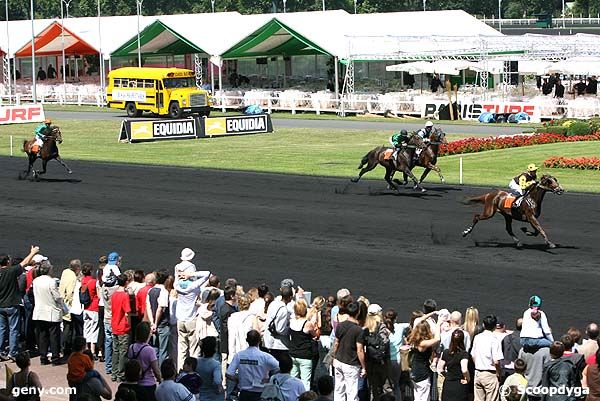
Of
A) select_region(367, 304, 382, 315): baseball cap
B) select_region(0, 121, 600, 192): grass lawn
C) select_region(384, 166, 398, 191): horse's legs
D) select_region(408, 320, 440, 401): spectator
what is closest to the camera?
select_region(408, 320, 440, 401): spectator

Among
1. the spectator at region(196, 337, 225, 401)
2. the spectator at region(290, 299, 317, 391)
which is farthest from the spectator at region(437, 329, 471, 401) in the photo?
the spectator at region(196, 337, 225, 401)

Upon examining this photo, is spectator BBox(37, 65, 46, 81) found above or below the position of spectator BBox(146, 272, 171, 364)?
above

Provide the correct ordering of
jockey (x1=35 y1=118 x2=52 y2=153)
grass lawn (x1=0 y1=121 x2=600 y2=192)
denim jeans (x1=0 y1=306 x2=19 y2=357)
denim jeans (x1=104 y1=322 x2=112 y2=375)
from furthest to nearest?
grass lawn (x1=0 y1=121 x2=600 y2=192)
jockey (x1=35 y1=118 x2=52 y2=153)
denim jeans (x1=0 y1=306 x2=19 y2=357)
denim jeans (x1=104 y1=322 x2=112 y2=375)

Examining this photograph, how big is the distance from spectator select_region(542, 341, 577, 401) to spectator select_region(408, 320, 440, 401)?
1.46 meters

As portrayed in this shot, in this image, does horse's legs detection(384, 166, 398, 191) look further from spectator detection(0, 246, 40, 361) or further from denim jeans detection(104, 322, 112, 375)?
denim jeans detection(104, 322, 112, 375)

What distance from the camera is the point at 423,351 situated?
1370cm

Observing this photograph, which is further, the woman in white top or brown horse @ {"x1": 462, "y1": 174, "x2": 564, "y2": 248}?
brown horse @ {"x1": 462, "y1": 174, "x2": 564, "y2": 248}

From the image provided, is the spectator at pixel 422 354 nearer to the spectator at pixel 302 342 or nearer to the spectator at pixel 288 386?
the spectator at pixel 302 342

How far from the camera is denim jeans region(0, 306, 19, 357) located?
17438 millimetres

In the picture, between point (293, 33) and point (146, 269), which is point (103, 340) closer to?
→ point (146, 269)

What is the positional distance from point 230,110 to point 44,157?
95.5ft

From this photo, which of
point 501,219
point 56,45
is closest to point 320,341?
point 501,219

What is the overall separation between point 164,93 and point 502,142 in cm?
2153

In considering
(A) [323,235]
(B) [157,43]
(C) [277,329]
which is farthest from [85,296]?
(B) [157,43]
